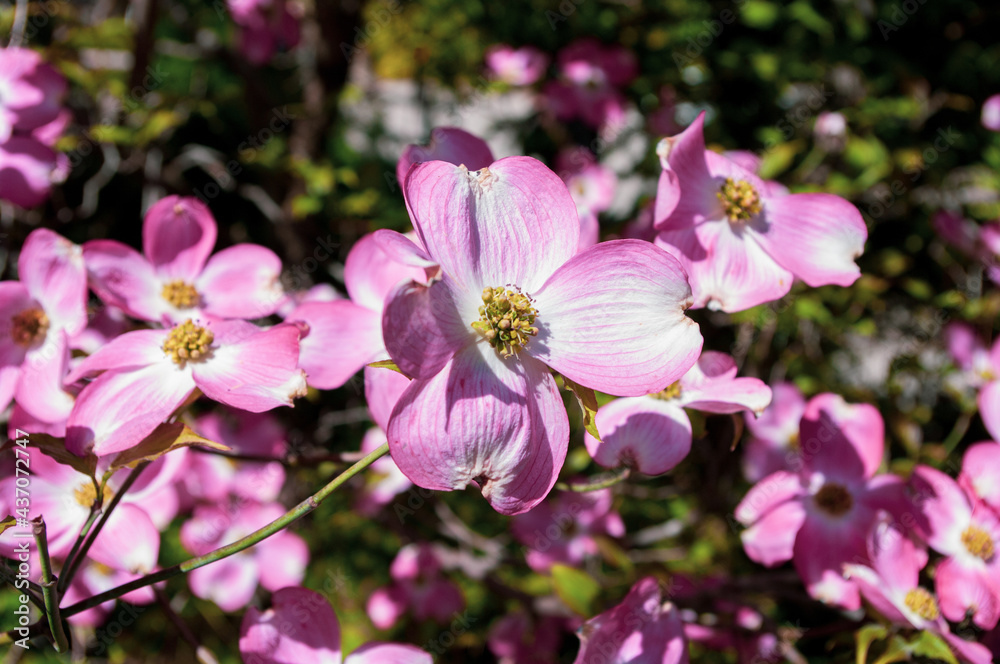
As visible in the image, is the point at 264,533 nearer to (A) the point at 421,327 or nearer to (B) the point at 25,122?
(A) the point at 421,327

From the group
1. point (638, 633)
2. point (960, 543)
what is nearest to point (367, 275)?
point (638, 633)

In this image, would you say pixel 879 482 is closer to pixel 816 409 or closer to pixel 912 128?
pixel 816 409

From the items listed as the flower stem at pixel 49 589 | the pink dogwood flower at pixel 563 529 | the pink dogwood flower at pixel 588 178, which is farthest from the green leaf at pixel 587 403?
the pink dogwood flower at pixel 588 178

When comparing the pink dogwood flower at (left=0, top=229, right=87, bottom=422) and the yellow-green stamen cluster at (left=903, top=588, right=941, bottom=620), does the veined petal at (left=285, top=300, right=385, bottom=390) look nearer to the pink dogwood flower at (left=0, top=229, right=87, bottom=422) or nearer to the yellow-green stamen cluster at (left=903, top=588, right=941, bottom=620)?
the pink dogwood flower at (left=0, top=229, right=87, bottom=422)

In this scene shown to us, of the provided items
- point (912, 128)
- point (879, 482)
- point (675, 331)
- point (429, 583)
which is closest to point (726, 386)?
point (675, 331)

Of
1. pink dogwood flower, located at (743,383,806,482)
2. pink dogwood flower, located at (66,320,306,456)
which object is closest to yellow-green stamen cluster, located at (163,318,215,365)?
pink dogwood flower, located at (66,320,306,456)
